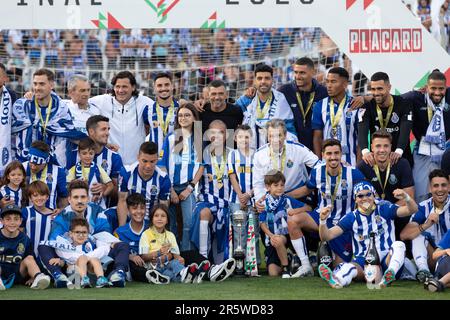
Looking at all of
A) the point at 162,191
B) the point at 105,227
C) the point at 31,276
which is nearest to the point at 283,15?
the point at 162,191

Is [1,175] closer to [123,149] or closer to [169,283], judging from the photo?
[123,149]

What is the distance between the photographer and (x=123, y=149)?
973 cm

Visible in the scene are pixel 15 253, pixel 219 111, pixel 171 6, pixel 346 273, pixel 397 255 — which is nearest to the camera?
pixel 346 273

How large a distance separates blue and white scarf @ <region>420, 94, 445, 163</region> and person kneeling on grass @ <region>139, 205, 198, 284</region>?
2.61 metres

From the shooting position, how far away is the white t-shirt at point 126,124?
970 centimetres

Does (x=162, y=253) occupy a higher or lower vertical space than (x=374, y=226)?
lower

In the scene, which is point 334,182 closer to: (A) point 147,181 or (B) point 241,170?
(B) point 241,170

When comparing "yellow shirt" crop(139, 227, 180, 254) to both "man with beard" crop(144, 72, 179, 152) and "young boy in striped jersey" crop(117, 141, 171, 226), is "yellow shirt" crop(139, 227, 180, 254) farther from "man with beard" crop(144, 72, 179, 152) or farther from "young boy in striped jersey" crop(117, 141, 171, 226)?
"man with beard" crop(144, 72, 179, 152)

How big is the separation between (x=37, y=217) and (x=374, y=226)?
113 inches

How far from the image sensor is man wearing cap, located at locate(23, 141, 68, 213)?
8.76 m

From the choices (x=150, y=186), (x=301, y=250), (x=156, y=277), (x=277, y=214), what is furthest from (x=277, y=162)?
(x=156, y=277)

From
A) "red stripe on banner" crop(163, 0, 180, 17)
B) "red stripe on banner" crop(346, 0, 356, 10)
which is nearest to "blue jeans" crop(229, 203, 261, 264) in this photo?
"red stripe on banner" crop(163, 0, 180, 17)

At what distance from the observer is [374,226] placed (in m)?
8.18

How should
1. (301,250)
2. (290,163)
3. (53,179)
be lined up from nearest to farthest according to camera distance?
(301,250), (53,179), (290,163)
